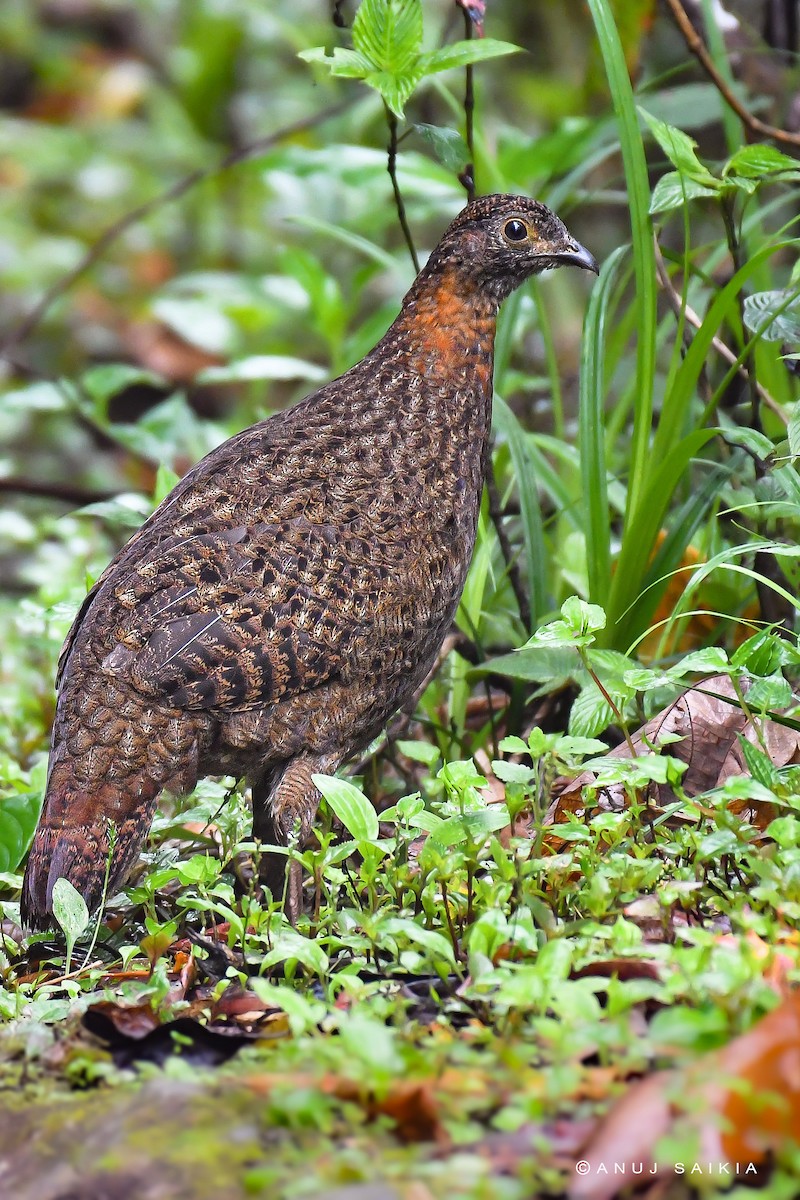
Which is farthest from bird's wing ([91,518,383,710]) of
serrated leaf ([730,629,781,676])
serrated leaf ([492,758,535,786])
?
serrated leaf ([730,629,781,676])

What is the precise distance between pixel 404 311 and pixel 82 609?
4.05ft

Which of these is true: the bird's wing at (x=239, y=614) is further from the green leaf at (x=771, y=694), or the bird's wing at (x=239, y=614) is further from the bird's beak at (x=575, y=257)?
the bird's beak at (x=575, y=257)

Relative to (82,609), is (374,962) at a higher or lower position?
lower

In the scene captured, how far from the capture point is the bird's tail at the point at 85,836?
301 cm

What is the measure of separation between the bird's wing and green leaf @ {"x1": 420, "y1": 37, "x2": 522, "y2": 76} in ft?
3.98

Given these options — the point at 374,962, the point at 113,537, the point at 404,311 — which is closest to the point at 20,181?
the point at 113,537

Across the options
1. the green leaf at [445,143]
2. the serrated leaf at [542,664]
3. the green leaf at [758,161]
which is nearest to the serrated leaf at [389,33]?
the green leaf at [445,143]

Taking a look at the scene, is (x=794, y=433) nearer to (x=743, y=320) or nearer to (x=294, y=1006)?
(x=743, y=320)

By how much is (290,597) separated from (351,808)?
0.65 m

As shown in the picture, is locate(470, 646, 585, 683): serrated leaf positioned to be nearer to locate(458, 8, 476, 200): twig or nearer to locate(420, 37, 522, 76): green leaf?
locate(458, 8, 476, 200): twig

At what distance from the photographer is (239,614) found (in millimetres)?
3191

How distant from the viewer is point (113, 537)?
6.93 metres

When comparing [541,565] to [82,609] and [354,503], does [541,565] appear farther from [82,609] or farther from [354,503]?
[82,609]

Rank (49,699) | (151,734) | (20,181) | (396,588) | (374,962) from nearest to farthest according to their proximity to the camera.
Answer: (374,962), (151,734), (396,588), (49,699), (20,181)
